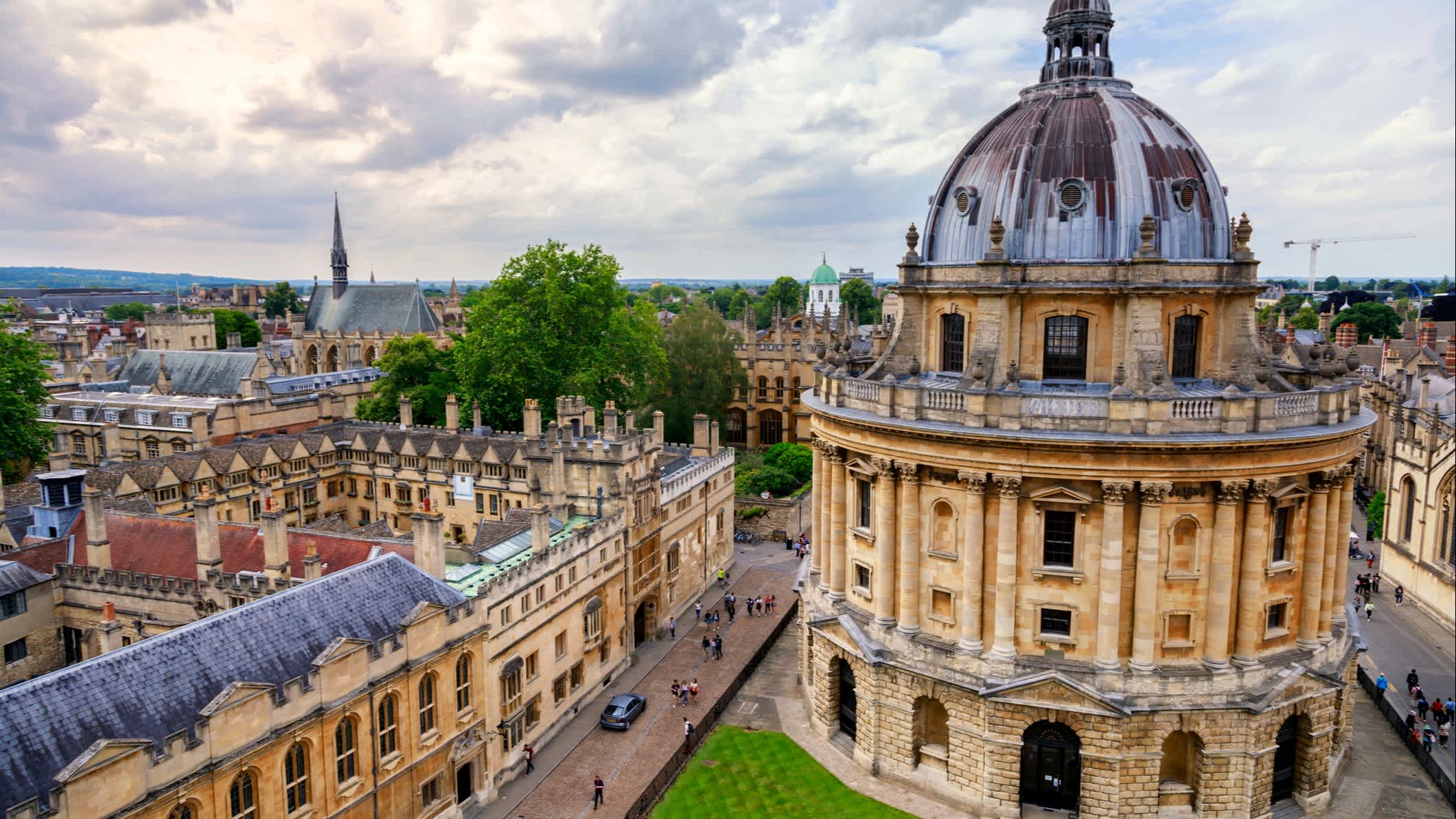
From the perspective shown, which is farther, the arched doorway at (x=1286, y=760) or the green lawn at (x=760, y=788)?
the arched doorway at (x=1286, y=760)

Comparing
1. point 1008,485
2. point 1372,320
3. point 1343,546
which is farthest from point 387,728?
point 1372,320

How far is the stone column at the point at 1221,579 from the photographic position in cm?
2747

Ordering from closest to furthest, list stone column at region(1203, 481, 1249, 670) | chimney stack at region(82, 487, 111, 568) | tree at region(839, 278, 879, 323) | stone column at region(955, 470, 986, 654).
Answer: stone column at region(1203, 481, 1249, 670)
stone column at region(955, 470, 986, 654)
chimney stack at region(82, 487, 111, 568)
tree at region(839, 278, 879, 323)

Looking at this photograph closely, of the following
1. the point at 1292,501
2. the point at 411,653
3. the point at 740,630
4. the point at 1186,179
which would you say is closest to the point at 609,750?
the point at 411,653

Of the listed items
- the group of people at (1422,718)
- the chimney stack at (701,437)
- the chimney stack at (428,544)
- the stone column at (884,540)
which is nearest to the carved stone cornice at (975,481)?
the stone column at (884,540)

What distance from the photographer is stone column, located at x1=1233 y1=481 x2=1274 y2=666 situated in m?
27.9

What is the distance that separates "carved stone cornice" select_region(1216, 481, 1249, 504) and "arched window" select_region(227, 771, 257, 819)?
27.1 metres

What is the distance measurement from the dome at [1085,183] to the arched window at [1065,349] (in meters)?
2.09

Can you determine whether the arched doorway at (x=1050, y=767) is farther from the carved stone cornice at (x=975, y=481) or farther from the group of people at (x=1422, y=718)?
the group of people at (x=1422, y=718)

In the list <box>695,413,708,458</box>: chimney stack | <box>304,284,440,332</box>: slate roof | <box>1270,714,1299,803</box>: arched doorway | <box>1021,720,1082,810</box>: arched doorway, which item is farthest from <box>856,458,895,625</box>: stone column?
<box>304,284,440,332</box>: slate roof

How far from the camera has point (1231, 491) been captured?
89.6ft

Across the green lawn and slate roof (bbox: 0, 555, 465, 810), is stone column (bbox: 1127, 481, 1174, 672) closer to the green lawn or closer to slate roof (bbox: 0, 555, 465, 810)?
the green lawn

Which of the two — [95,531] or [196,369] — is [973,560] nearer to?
[95,531]

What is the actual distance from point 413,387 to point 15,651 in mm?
38973
